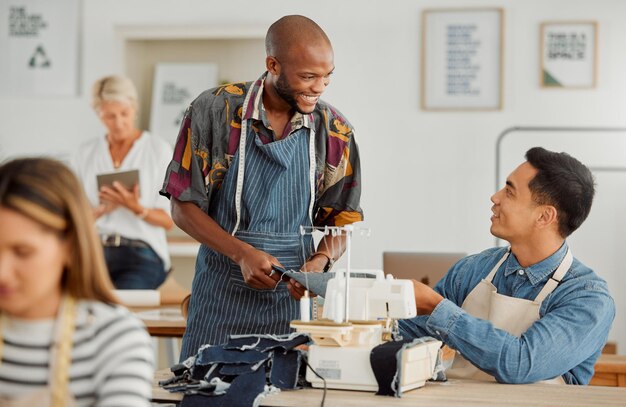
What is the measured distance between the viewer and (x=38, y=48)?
6277 millimetres

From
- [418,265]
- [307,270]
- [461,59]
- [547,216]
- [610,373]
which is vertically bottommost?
[610,373]

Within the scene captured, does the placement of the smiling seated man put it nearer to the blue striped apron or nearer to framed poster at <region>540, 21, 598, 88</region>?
the blue striped apron

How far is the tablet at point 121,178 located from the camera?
4500 mm

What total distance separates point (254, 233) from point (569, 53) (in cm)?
358

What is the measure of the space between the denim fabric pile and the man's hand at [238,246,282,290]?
1.15ft

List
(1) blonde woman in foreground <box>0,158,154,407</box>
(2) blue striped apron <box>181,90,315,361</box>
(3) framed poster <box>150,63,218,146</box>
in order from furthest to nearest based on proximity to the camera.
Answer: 1. (3) framed poster <box>150,63,218,146</box>
2. (2) blue striped apron <box>181,90,315,361</box>
3. (1) blonde woman in foreground <box>0,158,154,407</box>

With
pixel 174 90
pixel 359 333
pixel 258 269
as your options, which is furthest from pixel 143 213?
pixel 359 333

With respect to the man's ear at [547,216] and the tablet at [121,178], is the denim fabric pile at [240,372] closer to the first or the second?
the man's ear at [547,216]

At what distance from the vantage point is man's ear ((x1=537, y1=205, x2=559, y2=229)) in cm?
259

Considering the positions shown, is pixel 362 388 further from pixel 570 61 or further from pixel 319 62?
pixel 570 61

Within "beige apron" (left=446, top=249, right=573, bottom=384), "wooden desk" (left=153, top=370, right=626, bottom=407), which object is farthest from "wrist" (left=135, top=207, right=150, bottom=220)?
"wooden desk" (left=153, top=370, right=626, bottom=407)

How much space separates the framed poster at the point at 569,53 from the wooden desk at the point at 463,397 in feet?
12.6

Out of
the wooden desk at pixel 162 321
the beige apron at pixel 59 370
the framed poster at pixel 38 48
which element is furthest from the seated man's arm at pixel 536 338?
the framed poster at pixel 38 48

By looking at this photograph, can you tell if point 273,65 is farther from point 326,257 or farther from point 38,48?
point 38,48
